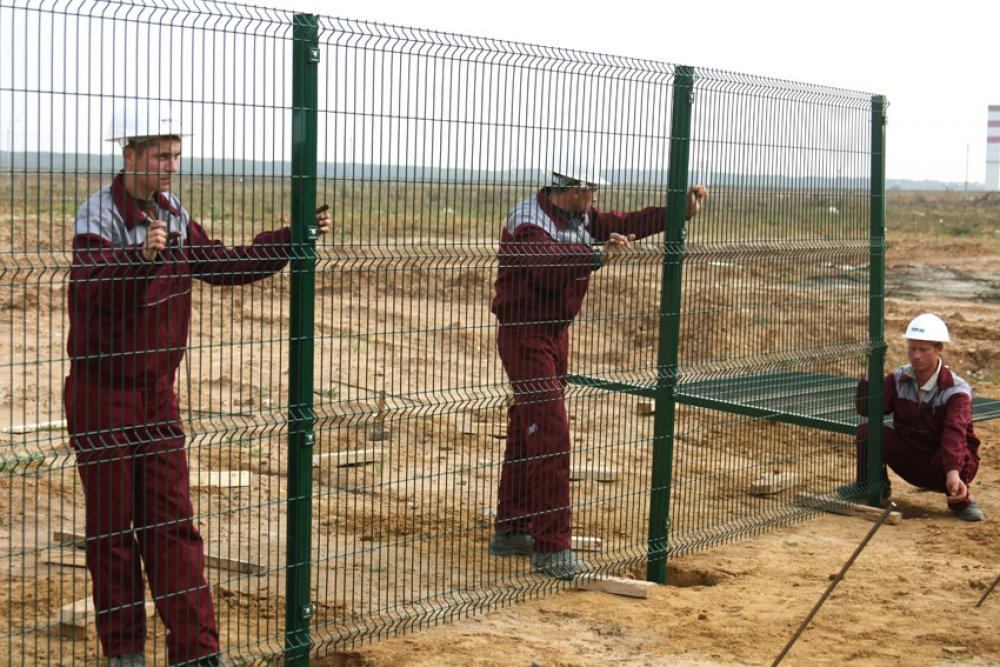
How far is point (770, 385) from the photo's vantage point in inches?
357

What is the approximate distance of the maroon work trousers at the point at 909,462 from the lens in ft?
29.8

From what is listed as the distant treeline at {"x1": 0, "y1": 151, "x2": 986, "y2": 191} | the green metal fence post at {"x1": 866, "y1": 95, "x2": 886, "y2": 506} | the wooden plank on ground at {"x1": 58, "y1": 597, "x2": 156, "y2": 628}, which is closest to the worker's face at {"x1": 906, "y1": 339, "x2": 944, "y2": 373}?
the green metal fence post at {"x1": 866, "y1": 95, "x2": 886, "y2": 506}

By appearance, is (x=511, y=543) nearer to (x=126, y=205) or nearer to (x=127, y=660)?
(x=127, y=660)

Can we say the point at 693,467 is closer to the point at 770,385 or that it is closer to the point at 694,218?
the point at 770,385

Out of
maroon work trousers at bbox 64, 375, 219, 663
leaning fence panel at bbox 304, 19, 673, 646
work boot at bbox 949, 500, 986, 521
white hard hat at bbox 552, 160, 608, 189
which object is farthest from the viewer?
work boot at bbox 949, 500, 986, 521

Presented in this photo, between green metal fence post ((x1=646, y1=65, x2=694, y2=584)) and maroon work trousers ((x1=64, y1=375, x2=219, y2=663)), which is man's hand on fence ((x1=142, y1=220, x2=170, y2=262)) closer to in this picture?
maroon work trousers ((x1=64, y1=375, x2=219, y2=663))

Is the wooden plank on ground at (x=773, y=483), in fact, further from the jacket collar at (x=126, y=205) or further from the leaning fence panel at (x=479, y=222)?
the jacket collar at (x=126, y=205)

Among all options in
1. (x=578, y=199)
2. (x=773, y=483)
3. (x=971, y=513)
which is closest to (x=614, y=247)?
(x=578, y=199)

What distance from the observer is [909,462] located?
9.29 m

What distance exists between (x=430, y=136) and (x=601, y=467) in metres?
4.62

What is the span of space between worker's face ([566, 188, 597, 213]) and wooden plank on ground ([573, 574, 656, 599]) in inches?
78.4

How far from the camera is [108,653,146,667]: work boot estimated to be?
5199mm

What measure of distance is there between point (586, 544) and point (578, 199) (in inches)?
81.9

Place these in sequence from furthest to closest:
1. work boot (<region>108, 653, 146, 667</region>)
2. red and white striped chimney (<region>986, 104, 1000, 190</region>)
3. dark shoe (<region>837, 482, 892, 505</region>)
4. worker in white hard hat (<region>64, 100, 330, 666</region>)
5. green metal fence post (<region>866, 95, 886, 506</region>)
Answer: red and white striped chimney (<region>986, 104, 1000, 190</region>), dark shoe (<region>837, 482, 892, 505</region>), green metal fence post (<region>866, 95, 886, 506</region>), work boot (<region>108, 653, 146, 667</region>), worker in white hard hat (<region>64, 100, 330, 666</region>)
